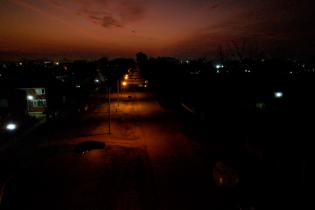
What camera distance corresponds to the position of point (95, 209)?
16.2 metres

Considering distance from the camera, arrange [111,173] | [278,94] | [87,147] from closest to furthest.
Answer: [111,173] < [87,147] < [278,94]

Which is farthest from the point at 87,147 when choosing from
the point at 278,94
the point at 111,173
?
the point at 278,94

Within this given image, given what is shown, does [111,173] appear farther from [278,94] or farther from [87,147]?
[278,94]

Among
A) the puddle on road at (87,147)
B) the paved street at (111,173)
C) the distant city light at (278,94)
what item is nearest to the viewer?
the paved street at (111,173)

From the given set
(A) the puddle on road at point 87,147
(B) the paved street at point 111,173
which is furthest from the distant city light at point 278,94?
(A) the puddle on road at point 87,147

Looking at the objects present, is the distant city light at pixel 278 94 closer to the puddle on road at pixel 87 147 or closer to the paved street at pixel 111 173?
the paved street at pixel 111 173

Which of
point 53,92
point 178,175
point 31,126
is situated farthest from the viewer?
point 53,92

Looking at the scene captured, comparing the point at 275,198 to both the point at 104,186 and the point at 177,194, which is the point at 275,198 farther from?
the point at 104,186

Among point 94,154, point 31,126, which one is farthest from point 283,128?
point 31,126

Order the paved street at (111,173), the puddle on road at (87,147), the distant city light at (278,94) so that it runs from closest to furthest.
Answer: the paved street at (111,173)
the puddle on road at (87,147)
the distant city light at (278,94)

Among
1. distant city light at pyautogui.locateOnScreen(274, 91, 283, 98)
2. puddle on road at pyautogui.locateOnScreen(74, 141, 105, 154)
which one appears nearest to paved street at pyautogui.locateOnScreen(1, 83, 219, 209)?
puddle on road at pyautogui.locateOnScreen(74, 141, 105, 154)

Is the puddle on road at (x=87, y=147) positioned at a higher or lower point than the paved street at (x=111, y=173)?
higher

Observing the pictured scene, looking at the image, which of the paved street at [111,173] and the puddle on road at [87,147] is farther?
the puddle on road at [87,147]

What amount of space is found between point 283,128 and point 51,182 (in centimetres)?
2087
